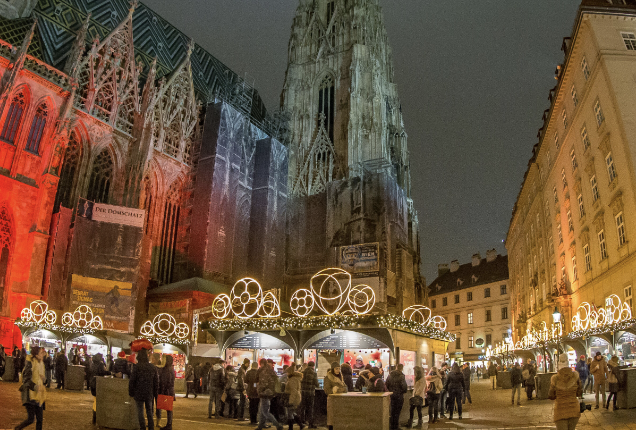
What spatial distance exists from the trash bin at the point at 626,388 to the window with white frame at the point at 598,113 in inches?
530

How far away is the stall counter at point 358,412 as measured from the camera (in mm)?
8461

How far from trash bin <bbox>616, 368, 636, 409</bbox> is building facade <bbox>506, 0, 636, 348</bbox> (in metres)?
7.70

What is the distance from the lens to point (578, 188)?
25.8m

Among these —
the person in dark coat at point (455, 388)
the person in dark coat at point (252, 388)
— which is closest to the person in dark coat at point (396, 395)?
the person in dark coat at point (455, 388)

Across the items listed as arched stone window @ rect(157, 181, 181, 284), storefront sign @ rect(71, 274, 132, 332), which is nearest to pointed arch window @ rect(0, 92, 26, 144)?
storefront sign @ rect(71, 274, 132, 332)

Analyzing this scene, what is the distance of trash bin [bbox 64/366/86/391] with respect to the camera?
17.0 m

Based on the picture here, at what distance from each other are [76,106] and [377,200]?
Answer: 21.9 metres

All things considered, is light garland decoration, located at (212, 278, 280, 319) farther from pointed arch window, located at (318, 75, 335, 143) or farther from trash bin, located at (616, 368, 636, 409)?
pointed arch window, located at (318, 75, 335, 143)

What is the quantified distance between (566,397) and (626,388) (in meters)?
7.33

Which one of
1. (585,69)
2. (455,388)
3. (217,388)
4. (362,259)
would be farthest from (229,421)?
(362,259)

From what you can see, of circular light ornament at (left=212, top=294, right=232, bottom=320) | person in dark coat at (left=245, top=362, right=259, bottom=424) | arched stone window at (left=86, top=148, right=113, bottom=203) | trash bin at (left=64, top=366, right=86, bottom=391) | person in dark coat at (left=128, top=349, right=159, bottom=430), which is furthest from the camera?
arched stone window at (left=86, top=148, right=113, bottom=203)

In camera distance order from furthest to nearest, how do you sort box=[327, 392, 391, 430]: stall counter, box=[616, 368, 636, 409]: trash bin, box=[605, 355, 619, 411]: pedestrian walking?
box=[616, 368, 636, 409]: trash bin → box=[605, 355, 619, 411]: pedestrian walking → box=[327, 392, 391, 430]: stall counter

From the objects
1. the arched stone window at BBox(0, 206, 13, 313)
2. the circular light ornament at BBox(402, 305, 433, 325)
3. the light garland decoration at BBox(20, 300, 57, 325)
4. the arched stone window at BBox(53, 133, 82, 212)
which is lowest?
the light garland decoration at BBox(20, 300, 57, 325)

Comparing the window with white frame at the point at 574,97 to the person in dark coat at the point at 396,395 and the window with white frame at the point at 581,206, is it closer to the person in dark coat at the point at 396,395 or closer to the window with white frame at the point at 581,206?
the window with white frame at the point at 581,206
